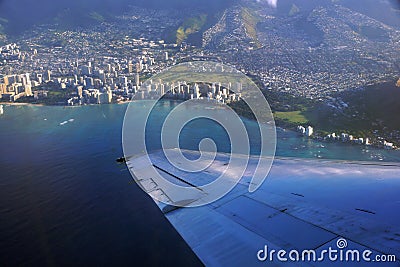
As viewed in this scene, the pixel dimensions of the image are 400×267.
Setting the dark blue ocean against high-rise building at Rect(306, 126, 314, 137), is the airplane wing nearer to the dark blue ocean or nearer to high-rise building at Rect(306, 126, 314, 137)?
the dark blue ocean

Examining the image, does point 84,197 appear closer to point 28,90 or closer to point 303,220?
point 303,220

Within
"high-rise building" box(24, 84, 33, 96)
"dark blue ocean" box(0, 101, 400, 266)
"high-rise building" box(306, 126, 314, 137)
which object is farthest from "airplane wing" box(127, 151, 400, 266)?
"high-rise building" box(24, 84, 33, 96)

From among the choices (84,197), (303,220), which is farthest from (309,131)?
(303,220)

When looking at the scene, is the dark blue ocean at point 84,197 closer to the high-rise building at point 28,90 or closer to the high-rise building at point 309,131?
the high-rise building at point 309,131

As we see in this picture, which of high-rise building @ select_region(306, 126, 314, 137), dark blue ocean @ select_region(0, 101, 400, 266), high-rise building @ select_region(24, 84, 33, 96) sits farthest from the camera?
high-rise building @ select_region(24, 84, 33, 96)

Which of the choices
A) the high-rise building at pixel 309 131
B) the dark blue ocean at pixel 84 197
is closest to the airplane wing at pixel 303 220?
the dark blue ocean at pixel 84 197

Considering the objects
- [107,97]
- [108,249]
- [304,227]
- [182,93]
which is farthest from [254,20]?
[304,227]
